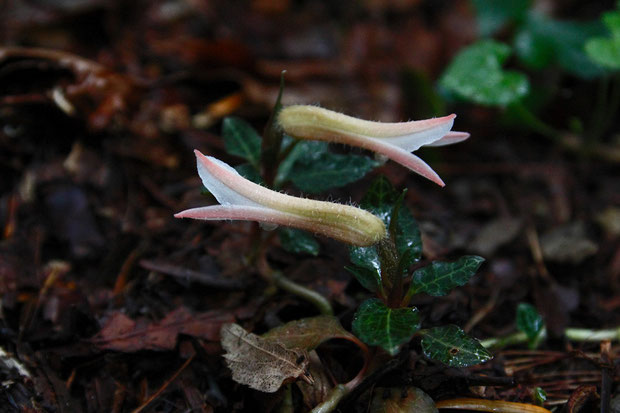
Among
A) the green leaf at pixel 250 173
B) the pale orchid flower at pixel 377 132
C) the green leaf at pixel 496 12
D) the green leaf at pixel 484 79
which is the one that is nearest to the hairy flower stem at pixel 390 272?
the pale orchid flower at pixel 377 132

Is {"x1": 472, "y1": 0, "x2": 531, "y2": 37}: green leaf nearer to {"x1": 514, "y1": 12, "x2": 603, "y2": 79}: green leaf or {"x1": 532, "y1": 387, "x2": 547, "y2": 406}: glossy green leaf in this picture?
{"x1": 514, "y1": 12, "x2": 603, "y2": 79}: green leaf

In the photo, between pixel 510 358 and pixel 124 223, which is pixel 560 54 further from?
pixel 124 223

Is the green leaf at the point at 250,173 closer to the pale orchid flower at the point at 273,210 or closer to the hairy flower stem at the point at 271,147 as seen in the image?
the hairy flower stem at the point at 271,147

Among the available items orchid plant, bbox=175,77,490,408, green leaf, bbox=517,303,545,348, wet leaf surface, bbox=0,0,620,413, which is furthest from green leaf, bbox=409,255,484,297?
green leaf, bbox=517,303,545,348

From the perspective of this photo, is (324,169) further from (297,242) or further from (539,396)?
(539,396)

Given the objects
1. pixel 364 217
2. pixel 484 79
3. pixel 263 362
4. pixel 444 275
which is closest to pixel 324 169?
pixel 364 217

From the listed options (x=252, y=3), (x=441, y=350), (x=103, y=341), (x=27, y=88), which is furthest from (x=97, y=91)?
(x=441, y=350)
